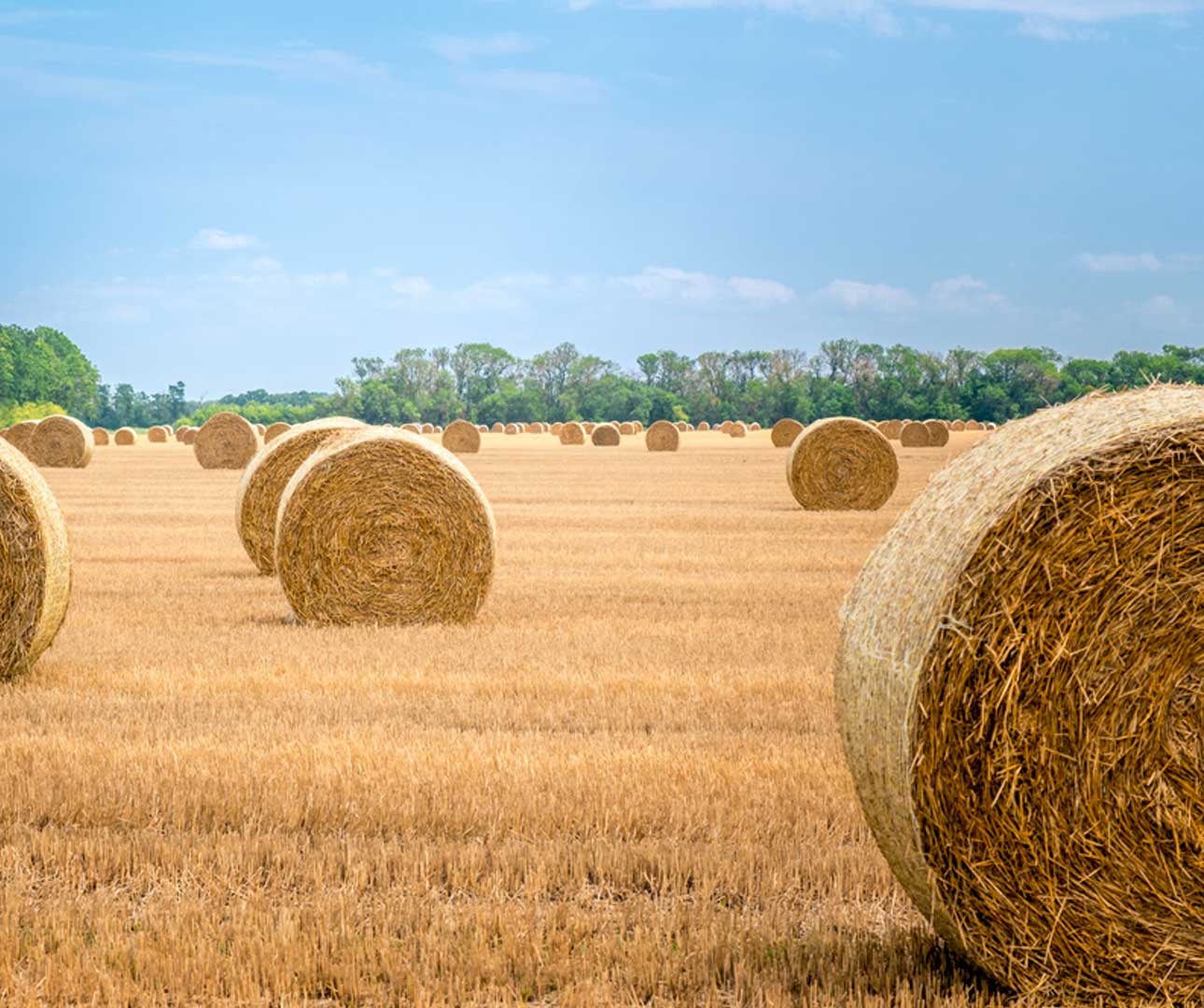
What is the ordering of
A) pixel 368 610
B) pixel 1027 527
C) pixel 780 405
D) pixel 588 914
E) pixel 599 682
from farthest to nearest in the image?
1. pixel 780 405
2. pixel 368 610
3. pixel 599 682
4. pixel 588 914
5. pixel 1027 527

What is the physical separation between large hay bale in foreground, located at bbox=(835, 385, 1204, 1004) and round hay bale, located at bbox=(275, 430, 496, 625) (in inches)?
309

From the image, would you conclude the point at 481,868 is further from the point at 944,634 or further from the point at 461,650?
the point at 461,650

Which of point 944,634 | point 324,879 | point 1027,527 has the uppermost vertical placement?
point 1027,527

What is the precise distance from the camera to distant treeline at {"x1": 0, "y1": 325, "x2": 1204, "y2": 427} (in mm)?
105125

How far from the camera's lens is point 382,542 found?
1248cm

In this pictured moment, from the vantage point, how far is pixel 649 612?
42.5ft

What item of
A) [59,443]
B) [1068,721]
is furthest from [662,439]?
[1068,721]

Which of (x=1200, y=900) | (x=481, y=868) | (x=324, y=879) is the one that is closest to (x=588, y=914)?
(x=481, y=868)

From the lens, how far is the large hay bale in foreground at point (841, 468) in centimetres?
2534

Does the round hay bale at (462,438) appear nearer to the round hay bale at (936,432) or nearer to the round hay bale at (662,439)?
the round hay bale at (662,439)

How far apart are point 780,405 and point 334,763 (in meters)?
106

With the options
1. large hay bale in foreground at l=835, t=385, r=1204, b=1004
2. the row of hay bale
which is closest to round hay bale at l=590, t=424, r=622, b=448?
the row of hay bale

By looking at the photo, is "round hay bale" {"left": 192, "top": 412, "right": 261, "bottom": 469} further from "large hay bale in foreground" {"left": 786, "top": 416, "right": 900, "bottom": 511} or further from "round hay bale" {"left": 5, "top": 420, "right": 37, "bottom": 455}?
"large hay bale in foreground" {"left": 786, "top": 416, "right": 900, "bottom": 511}

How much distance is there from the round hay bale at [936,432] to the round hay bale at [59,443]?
101 feet
